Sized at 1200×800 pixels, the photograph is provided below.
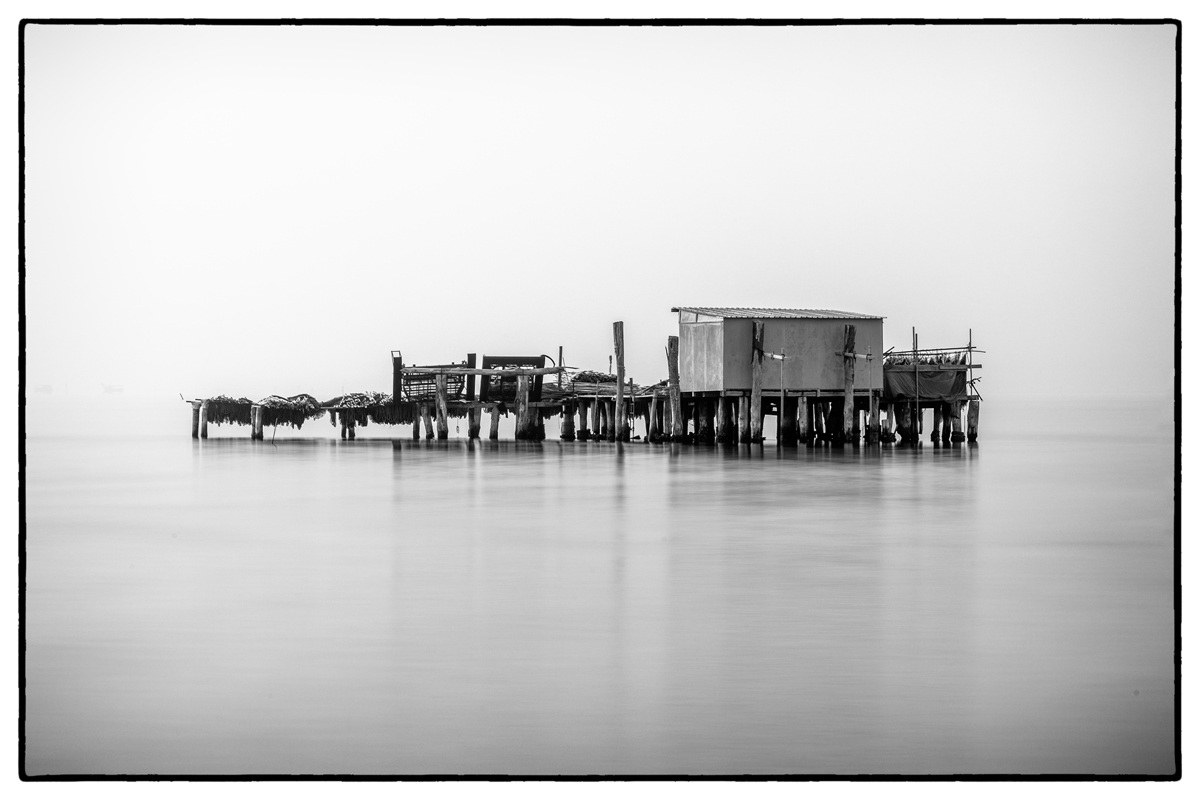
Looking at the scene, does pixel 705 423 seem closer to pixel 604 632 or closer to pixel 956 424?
pixel 956 424

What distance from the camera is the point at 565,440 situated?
1517 inches

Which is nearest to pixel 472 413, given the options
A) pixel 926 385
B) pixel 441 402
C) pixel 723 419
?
pixel 441 402

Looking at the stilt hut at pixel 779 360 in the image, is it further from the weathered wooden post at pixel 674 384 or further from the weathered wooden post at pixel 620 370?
the weathered wooden post at pixel 620 370

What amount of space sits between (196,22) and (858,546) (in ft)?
31.3

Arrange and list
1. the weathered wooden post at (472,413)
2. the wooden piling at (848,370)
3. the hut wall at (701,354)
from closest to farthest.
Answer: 1. the hut wall at (701,354)
2. the wooden piling at (848,370)
3. the weathered wooden post at (472,413)

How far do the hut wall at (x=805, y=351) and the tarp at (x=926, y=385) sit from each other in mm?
1741

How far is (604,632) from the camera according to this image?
1053 cm

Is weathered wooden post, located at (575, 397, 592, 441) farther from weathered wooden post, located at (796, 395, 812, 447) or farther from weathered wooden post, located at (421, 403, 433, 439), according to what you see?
weathered wooden post, located at (796, 395, 812, 447)

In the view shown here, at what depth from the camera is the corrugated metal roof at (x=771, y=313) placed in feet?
100

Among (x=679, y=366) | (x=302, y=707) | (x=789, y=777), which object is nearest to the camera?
(x=789, y=777)

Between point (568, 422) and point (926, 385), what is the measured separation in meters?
9.33

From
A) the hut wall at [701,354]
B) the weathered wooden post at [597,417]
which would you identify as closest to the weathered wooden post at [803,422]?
the hut wall at [701,354]

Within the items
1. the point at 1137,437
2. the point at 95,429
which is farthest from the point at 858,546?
the point at 95,429

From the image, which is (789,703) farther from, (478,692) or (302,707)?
(302,707)
